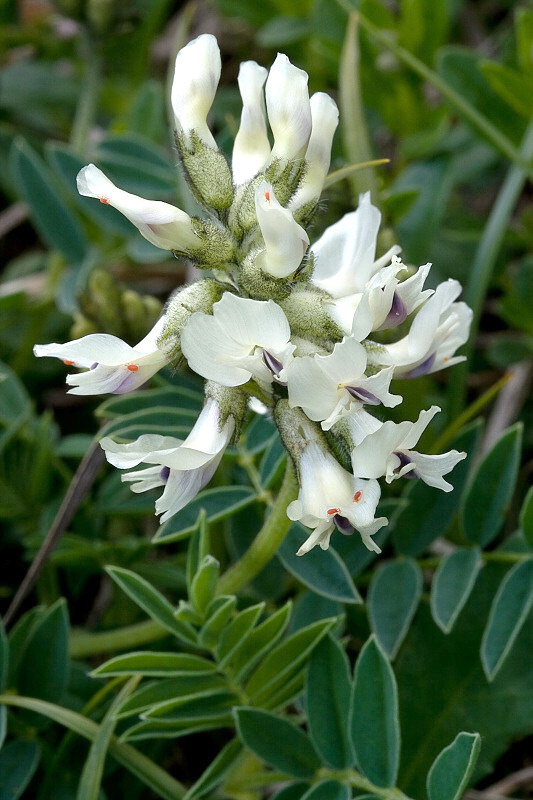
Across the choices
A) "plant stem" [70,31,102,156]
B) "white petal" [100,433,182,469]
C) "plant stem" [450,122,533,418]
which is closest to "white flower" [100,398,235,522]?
"white petal" [100,433,182,469]

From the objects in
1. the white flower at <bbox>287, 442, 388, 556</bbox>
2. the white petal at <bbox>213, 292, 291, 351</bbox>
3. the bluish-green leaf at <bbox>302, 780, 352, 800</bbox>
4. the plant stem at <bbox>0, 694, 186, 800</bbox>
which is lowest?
the plant stem at <bbox>0, 694, 186, 800</bbox>

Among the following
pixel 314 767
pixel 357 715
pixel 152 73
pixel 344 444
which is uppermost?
pixel 344 444

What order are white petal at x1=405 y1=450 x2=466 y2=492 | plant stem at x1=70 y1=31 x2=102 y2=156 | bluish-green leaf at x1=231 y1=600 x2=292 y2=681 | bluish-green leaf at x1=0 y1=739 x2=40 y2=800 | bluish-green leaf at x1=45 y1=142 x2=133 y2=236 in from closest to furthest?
white petal at x1=405 y1=450 x2=466 y2=492, bluish-green leaf at x1=231 y1=600 x2=292 y2=681, bluish-green leaf at x1=0 y1=739 x2=40 y2=800, bluish-green leaf at x1=45 y1=142 x2=133 y2=236, plant stem at x1=70 y1=31 x2=102 y2=156

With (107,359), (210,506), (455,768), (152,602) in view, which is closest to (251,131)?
(107,359)

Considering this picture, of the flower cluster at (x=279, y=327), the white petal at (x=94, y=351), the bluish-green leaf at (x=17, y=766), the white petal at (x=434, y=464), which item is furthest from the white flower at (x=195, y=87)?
the bluish-green leaf at (x=17, y=766)

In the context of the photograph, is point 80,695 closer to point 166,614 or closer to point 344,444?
point 166,614

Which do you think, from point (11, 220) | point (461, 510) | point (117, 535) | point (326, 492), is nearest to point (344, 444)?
point (326, 492)

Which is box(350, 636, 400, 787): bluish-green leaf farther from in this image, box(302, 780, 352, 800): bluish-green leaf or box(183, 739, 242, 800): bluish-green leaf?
box(183, 739, 242, 800): bluish-green leaf
